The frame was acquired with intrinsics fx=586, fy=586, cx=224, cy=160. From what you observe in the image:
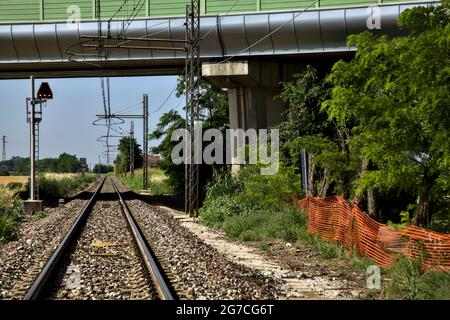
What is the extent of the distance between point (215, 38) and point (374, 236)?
663 inches

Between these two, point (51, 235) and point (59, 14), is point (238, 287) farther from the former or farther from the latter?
point (59, 14)

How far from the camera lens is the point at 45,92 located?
26859 mm

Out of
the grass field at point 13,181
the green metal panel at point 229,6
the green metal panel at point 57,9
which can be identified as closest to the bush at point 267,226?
the green metal panel at point 229,6

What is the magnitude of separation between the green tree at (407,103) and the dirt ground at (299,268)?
5.81 feet

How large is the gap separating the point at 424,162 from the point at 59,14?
21471 millimetres

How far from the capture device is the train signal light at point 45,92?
26.8 metres

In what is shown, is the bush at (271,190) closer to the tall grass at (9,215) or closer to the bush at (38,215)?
the tall grass at (9,215)

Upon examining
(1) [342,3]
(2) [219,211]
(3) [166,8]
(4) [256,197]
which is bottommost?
(2) [219,211]

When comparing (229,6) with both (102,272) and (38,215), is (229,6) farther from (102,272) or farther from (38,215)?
(102,272)

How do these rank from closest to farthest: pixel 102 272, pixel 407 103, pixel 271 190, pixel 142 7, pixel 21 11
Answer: pixel 407 103
pixel 102 272
pixel 271 190
pixel 142 7
pixel 21 11

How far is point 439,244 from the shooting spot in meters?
9.53

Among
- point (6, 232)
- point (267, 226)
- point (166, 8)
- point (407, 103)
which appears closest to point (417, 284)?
point (407, 103)

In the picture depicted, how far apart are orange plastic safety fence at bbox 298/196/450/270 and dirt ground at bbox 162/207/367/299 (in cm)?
66

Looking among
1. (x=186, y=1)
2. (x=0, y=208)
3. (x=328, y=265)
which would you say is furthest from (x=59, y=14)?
(x=328, y=265)
